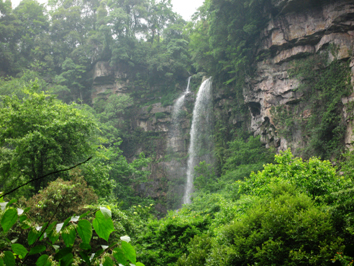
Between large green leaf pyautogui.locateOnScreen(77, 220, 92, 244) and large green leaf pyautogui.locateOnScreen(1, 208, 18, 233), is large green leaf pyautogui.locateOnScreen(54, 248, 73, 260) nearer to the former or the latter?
large green leaf pyautogui.locateOnScreen(77, 220, 92, 244)

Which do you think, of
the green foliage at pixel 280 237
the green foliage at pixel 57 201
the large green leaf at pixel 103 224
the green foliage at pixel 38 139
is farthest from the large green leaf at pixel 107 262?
the green foliage at pixel 38 139

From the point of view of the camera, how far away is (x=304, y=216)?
3957mm

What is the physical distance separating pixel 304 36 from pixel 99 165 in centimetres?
1188

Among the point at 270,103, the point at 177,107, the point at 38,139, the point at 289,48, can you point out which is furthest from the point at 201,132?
the point at 38,139

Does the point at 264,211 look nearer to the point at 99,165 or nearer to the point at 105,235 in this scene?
the point at 105,235

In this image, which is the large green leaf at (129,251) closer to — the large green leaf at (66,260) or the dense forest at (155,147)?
the dense forest at (155,147)

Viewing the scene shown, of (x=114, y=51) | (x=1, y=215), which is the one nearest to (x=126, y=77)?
(x=114, y=51)

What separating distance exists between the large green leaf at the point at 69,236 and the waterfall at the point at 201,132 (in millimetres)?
17168

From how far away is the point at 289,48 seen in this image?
519 inches

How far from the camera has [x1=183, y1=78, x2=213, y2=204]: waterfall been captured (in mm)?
18141

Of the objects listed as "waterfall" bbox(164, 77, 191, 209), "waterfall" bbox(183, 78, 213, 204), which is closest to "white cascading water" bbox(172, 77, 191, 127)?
"waterfall" bbox(164, 77, 191, 209)

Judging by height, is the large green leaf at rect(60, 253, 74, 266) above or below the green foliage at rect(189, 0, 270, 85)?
below

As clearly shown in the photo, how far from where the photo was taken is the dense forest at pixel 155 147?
147 inches

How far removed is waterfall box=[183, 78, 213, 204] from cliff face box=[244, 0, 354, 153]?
3857 millimetres
